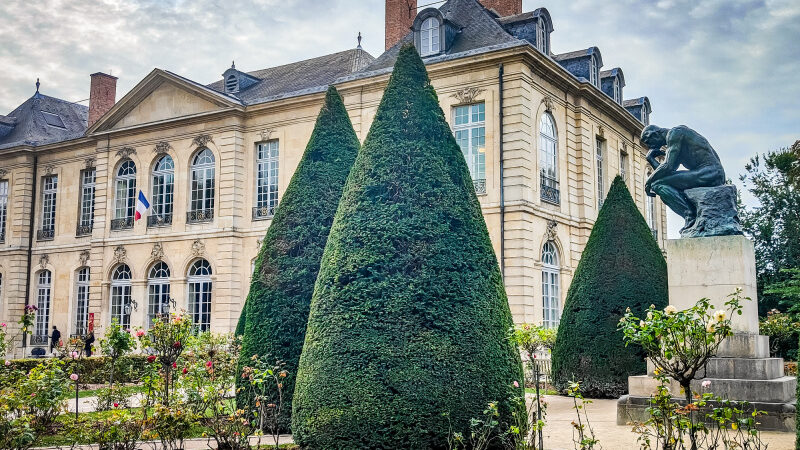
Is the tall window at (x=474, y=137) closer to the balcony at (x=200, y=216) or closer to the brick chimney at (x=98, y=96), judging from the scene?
the balcony at (x=200, y=216)

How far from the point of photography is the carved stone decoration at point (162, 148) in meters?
25.9

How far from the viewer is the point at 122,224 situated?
26734mm

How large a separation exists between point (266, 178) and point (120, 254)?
637 cm

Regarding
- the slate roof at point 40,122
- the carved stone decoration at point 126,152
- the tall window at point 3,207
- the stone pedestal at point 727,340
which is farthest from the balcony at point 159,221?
the stone pedestal at point 727,340

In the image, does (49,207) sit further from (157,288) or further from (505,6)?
(505,6)

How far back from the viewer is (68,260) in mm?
28453

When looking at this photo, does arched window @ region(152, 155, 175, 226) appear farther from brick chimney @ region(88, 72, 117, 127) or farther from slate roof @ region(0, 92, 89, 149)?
slate roof @ region(0, 92, 89, 149)

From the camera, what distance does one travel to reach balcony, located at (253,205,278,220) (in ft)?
78.6

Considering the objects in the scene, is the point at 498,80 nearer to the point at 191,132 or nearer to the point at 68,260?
the point at 191,132

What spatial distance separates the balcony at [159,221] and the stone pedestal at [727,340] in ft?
65.1

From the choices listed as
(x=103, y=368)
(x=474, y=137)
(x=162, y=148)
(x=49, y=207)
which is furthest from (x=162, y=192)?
(x=474, y=137)

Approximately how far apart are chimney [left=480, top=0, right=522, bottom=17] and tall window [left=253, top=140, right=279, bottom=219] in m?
8.43

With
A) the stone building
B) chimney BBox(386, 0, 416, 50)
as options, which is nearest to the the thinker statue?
the stone building

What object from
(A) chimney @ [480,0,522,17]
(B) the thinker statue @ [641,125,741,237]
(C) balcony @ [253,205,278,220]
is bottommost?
(B) the thinker statue @ [641,125,741,237]
